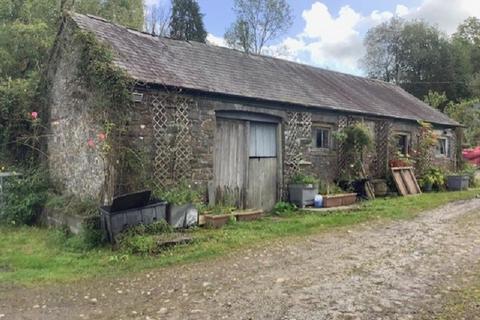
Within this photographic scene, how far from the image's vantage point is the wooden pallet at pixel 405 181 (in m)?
14.3

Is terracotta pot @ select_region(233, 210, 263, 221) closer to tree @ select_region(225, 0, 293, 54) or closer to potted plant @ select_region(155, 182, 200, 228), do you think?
potted plant @ select_region(155, 182, 200, 228)

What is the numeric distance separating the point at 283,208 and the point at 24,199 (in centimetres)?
649

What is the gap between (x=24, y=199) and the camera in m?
9.96

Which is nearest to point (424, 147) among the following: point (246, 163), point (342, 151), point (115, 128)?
point (342, 151)

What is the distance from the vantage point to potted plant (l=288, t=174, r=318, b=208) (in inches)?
446

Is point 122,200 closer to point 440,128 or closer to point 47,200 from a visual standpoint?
point 47,200

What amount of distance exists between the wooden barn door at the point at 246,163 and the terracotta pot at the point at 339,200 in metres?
1.46

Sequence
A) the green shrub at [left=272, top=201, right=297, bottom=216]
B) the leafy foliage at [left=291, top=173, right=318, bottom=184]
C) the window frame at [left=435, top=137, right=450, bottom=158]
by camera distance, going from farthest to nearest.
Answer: the window frame at [left=435, top=137, right=450, bottom=158] < the leafy foliage at [left=291, top=173, right=318, bottom=184] < the green shrub at [left=272, top=201, right=297, bottom=216]

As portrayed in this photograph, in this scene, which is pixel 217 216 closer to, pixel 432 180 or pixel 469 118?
pixel 432 180

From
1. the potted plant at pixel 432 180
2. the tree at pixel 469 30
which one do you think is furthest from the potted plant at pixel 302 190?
the tree at pixel 469 30

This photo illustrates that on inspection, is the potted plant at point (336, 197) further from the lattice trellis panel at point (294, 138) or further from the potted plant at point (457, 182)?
the potted plant at point (457, 182)

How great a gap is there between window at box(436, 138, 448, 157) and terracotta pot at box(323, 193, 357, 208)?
8.30 metres

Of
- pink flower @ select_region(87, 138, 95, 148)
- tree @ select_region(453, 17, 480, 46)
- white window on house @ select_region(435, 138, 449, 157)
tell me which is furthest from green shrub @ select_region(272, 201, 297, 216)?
tree @ select_region(453, 17, 480, 46)

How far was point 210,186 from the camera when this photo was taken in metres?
9.64
